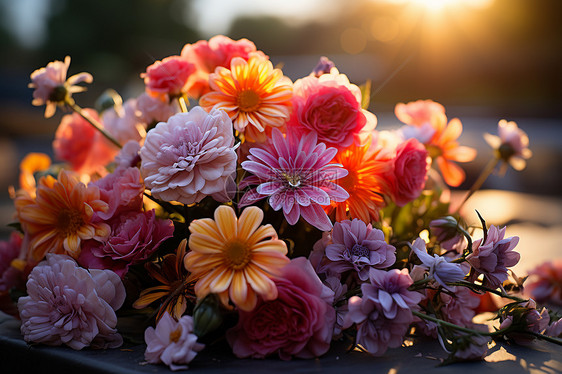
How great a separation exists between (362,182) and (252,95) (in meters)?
0.17

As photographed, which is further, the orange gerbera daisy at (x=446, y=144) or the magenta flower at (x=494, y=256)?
the orange gerbera daisy at (x=446, y=144)

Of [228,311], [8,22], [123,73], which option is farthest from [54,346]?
[8,22]

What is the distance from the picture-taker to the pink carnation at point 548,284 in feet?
3.30

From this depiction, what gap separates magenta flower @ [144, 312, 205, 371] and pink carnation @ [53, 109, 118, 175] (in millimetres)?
484

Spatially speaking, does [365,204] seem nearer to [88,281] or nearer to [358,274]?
[358,274]

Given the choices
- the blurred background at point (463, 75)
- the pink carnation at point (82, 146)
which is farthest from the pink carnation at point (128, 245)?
the blurred background at point (463, 75)

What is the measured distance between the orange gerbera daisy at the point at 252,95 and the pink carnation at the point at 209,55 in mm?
90

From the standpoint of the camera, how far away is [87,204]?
2.06 feet

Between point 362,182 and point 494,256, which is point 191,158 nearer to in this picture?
point 362,182

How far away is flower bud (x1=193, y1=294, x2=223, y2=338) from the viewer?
0.51 metres

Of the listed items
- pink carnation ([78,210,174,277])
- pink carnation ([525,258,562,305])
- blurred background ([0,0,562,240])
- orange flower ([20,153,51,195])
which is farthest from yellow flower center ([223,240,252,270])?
blurred background ([0,0,562,240])

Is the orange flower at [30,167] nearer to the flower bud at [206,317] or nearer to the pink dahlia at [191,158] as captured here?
the pink dahlia at [191,158]

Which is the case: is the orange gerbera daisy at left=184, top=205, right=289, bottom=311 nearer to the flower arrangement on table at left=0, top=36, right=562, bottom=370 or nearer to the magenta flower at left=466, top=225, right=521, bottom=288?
the flower arrangement on table at left=0, top=36, right=562, bottom=370

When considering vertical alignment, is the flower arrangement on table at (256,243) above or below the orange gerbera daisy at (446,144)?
below
